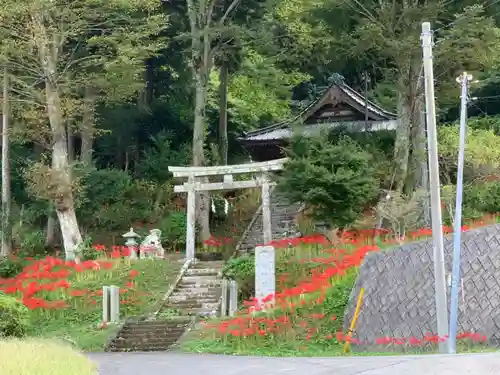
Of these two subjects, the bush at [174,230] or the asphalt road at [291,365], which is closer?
the asphalt road at [291,365]

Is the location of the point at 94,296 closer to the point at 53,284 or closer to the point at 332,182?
the point at 53,284

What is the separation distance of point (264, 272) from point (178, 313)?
3.24 m

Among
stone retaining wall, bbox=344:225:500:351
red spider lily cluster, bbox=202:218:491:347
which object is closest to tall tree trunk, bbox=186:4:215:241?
red spider lily cluster, bbox=202:218:491:347

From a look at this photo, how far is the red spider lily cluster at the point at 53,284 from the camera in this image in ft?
68.2

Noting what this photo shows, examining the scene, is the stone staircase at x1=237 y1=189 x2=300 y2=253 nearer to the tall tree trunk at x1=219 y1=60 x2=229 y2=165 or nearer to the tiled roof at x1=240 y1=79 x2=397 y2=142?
the tiled roof at x1=240 y1=79 x2=397 y2=142

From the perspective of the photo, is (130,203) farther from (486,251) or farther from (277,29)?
(486,251)

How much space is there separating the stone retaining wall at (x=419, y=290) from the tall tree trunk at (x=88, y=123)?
499 inches

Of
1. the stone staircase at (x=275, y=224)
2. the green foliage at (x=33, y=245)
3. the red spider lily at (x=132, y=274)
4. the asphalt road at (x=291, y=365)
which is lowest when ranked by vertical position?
the asphalt road at (x=291, y=365)

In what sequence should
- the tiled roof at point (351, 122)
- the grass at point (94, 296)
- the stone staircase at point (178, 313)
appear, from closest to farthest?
the stone staircase at point (178, 313)
the grass at point (94, 296)
the tiled roof at point (351, 122)

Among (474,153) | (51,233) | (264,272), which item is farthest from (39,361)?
(474,153)

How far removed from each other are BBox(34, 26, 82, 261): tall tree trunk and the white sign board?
7.57m

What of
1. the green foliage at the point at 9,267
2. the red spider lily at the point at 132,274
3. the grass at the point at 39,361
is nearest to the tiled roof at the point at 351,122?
the red spider lily at the point at 132,274

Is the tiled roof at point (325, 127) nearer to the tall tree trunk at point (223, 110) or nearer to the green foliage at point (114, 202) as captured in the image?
the tall tree trunk at point (223, 110)

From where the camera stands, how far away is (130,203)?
3028cm
